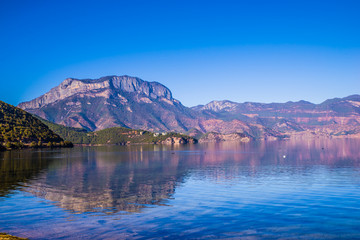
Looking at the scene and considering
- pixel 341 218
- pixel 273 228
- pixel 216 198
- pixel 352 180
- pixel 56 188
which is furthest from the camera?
pixel 352 180

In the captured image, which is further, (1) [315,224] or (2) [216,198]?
(2) [216,198]

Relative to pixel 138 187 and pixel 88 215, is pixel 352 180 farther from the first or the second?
pixel 88 215

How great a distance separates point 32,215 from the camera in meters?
42.4

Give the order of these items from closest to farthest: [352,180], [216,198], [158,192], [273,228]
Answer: [273,228] → [216,198] → [158,192] → [352,180]

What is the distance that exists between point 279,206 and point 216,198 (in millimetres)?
11715

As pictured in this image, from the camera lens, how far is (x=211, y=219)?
131 feet

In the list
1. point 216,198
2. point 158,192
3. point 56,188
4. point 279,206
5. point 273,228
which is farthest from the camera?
point 56,188

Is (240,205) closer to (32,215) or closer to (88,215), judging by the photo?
(88,215)

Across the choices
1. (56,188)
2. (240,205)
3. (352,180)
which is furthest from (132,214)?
(352,180)

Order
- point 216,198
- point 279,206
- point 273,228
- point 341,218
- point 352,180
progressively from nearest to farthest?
1. point 273,228
2. point 341,218
3. point 279,206
4. point 216,198
5. point 352,180

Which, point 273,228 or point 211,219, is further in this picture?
point 211,219

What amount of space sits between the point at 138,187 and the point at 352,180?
2075 inches

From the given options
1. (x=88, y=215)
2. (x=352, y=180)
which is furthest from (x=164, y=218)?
(x=352, y=180)

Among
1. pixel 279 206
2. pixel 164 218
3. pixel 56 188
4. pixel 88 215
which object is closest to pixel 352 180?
pixel 279 206
